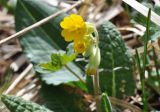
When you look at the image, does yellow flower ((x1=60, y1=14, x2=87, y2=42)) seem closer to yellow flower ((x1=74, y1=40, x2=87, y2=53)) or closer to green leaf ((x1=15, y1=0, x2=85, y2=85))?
yellow flower ((x1=74, y1=40, x2=87, y2=53))

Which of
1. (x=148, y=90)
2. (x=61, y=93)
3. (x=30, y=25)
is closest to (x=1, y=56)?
(x=30, y=25)

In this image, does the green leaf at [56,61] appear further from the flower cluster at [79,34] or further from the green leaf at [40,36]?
the green leaf at [40,36]

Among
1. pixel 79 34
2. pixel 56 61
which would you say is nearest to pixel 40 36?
pixel 56 61

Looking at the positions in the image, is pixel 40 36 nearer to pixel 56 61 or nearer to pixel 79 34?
pixel 56 61

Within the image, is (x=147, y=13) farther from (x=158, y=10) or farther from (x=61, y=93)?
(x=61, y=93)

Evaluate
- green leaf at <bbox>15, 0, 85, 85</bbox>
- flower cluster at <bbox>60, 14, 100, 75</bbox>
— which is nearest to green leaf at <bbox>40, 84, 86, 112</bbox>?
green leaf at <bbox>15, 0, 85, 85</bbox>

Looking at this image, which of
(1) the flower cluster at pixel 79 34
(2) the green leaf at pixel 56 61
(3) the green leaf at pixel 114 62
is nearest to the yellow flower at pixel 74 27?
(1) the flower cluster at pixel 79 34
